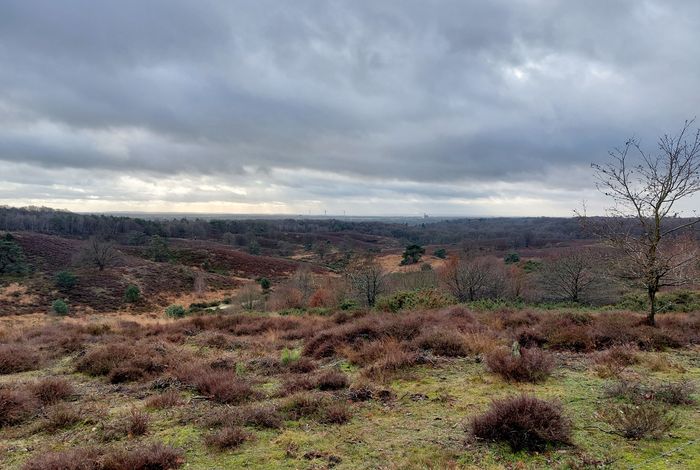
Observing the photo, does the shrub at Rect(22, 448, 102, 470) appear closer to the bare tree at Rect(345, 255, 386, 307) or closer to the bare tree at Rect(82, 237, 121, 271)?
the bare tree at Rect(345, 255, 386, 307)

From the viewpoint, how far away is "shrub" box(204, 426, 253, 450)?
185 inches

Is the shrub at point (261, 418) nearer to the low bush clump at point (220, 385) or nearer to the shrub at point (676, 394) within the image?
the low bush clump at point (220, 385)

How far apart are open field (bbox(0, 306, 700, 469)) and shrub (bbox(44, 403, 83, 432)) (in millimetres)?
16

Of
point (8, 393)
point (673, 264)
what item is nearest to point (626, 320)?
point (673, 264)

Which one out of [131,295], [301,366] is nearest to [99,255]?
[131,295]

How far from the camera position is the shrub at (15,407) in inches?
232

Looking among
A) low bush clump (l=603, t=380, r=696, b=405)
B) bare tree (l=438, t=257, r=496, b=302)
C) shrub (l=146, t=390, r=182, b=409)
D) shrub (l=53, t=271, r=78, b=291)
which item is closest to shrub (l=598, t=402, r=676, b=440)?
low bush clump (l=603, t=380, r=696, b=405)

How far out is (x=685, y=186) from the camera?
9281mm

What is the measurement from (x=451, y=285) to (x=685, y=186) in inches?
702

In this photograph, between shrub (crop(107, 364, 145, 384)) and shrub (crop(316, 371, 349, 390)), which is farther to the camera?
shrub (crop(107, 364, 145, 384))

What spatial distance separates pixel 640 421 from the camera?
446 cm

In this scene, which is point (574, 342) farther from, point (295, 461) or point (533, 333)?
point (295, 461)

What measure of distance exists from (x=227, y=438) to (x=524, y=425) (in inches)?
134

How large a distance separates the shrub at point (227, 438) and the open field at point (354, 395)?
19 millimetres
